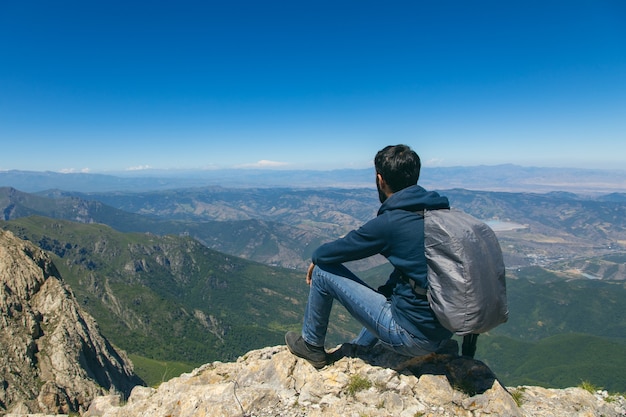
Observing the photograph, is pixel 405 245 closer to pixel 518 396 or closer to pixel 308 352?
pixel 308 352

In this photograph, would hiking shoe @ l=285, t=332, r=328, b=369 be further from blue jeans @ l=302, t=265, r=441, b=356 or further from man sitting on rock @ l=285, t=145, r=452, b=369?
man sitting on rock @ l=285, t=145, r=452, b=369

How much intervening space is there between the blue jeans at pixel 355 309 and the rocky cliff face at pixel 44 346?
126ft

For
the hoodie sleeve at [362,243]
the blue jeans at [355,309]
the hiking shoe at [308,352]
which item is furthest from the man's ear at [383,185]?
the hiking shoe at [308,352]

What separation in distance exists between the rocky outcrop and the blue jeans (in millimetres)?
1128

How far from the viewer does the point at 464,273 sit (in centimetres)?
537

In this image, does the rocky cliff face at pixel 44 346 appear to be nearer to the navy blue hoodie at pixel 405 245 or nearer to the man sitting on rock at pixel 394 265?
the man sitting on rock at pixel 394 265

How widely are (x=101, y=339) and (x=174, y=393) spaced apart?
247ft

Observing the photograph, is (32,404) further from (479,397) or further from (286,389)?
(479,397)

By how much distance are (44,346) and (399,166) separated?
65378mm

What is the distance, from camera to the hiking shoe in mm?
8398

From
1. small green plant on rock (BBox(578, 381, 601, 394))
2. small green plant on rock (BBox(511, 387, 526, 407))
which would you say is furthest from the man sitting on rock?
small green plant on rock (BBox(578, 381, 601, 394))

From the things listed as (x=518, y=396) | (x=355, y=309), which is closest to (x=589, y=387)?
(x=518, y=396)

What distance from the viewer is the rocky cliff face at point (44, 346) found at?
3931cm

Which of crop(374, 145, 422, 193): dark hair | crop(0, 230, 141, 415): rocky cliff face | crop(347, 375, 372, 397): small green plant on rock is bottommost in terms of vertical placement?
crop(0, 230, 141, 415): rocky cliff face
